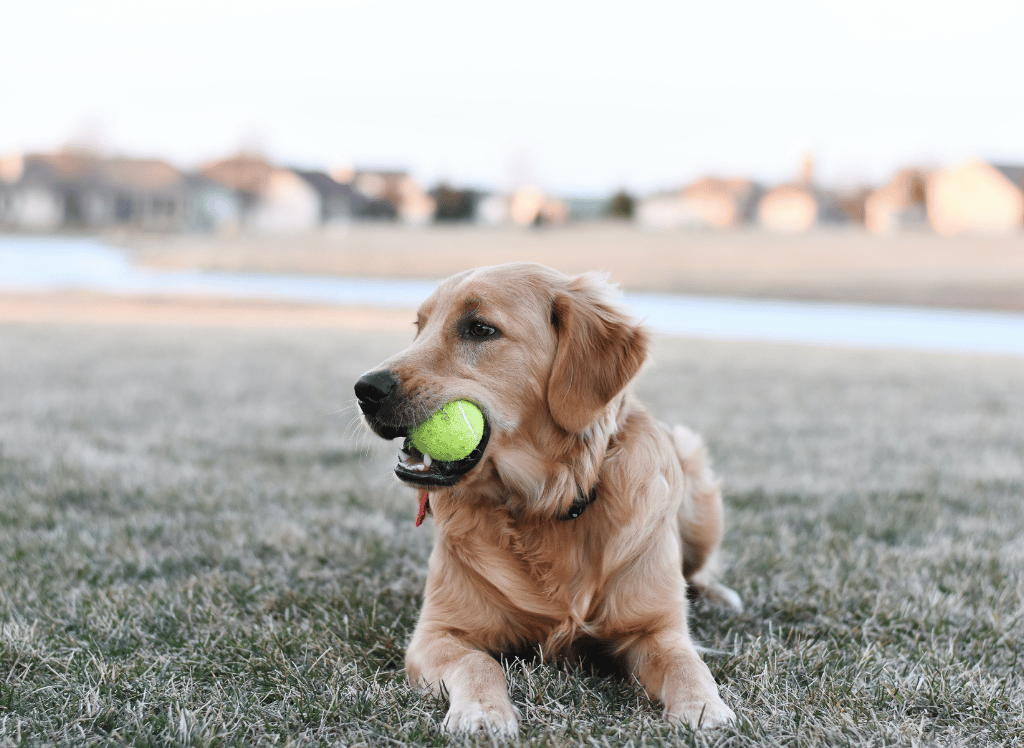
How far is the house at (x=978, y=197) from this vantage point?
42562mm

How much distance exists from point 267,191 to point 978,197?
4645 cm

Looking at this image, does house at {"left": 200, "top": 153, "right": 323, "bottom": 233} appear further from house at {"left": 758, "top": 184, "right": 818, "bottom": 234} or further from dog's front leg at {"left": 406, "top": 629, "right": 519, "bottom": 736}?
dog's front leg at {"left": 406, "top": 629, "right": 519, "bottom": 736}

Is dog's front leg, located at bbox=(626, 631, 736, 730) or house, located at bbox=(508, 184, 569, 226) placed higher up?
house, located at bbox=(508, 184, 569, 226)

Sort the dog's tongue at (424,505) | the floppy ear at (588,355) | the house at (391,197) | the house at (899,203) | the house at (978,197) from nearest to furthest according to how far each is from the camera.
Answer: the floppy ear at (588,355)
the dog's tongue at (424,505)
the house at (978,197)
the house at (899,203)
the house at (391,197)

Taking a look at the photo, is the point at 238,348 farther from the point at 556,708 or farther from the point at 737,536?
the point at 556,708

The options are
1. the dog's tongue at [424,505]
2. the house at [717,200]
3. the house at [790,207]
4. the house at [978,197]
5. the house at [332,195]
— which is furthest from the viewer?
the house at [332,195]

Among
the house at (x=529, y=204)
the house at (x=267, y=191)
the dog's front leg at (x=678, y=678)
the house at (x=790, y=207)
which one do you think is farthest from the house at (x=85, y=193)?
the dog's front leg at (x=678, y=678)

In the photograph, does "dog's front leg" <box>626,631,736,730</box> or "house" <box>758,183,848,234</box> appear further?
"house" <box>758,183,848,234</box>

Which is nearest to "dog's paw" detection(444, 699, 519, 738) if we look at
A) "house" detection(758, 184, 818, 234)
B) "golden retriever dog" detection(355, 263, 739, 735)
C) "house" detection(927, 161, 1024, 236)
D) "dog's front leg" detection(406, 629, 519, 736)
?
"dog's front leg" detection(406, 629, 519, 736)

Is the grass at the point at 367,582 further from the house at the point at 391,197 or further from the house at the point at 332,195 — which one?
the house at the point at 332,195

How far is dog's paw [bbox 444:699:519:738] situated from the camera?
2.05m

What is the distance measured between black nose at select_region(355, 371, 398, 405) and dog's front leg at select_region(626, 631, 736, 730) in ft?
3.43

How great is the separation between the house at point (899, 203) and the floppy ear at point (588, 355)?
46.9 meters

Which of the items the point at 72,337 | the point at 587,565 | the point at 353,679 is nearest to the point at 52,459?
the point at 353,679
